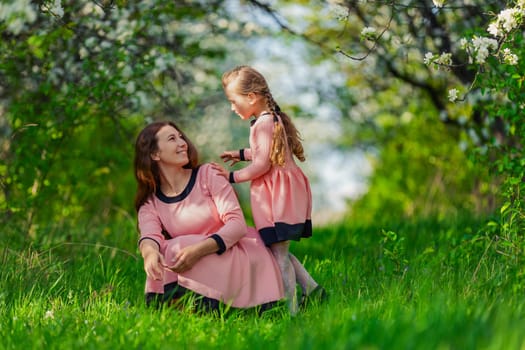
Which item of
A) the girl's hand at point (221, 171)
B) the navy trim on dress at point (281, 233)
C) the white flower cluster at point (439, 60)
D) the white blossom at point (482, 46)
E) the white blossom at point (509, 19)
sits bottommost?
the navy trim on dress at point (281, 233)

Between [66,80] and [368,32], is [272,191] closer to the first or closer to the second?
[368,32]

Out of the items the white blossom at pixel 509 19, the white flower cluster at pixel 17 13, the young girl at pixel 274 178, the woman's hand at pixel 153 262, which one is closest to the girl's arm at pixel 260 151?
the young girl at pixel 274 178

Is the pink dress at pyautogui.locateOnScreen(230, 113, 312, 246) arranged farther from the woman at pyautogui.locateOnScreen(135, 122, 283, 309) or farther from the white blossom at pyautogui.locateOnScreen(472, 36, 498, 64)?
the white blossom at pyautogui.locateOnScreen(472, 36, 498, 64)

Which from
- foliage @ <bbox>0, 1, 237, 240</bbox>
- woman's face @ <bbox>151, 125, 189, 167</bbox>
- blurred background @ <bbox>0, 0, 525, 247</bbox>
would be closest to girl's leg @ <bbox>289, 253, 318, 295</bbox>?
woman's face @ <bbox>151, 125, 189, 167</bbox>

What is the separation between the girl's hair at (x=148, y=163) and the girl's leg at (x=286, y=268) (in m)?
0.65

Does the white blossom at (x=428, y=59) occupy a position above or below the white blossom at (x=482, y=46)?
below

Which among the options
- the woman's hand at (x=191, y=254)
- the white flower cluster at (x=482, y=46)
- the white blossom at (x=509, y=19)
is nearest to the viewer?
the woman's hand at (x=191, y=254)

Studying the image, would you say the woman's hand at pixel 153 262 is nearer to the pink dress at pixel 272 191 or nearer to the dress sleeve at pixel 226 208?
the dress sleeve at pixel 226 208

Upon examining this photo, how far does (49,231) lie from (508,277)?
361 cm

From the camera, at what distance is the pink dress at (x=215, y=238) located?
3689 millimetres

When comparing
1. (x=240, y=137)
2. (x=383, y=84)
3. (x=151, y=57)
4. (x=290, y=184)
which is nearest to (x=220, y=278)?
(x=290, y=184)

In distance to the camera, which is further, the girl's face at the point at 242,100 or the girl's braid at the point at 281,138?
the girl's face at the point at 242,100

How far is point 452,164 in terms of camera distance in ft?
30.9

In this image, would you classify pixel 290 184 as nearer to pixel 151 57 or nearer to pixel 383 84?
pixel 151 57
